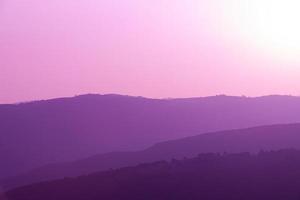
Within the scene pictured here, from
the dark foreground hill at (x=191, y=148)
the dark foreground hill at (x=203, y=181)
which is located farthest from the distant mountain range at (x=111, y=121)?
the dark foreground hill at (x=203, y=181)

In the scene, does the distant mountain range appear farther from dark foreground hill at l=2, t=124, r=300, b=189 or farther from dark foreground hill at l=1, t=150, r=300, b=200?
dark foreground hill at l=1, t=150, r=300, b=200

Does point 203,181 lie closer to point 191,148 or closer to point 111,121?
point 191,148

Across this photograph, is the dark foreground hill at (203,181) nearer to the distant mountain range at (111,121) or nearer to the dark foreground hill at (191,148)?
the dark foreground hill at (191,148)

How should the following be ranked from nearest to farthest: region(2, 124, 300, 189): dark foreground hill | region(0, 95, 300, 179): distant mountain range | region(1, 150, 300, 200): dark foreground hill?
1. region(1, 150, 300, 200): dark foreground hill
2. region(2, 124, 300, 189): dark foreground hill
3. region(0, 95, 300, 179): distant mountain range

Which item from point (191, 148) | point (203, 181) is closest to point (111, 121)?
point (191, 148)

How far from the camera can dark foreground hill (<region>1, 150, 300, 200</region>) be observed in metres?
24.7

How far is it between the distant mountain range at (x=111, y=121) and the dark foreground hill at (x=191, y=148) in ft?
79.5

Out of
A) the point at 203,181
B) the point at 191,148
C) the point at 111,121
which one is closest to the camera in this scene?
the point at 203,181

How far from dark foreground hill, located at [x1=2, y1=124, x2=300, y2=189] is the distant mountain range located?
24.2m

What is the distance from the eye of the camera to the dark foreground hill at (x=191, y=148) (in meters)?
42.5

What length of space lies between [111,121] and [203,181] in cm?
7577

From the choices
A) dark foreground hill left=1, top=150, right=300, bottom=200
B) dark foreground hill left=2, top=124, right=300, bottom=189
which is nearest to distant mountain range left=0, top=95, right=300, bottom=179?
dark foreground hill left=2, top=124, right=300, bottom=189

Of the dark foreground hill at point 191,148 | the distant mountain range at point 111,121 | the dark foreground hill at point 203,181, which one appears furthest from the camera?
the distant mountain range at point 111,121

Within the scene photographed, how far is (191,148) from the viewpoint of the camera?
52.9 m
